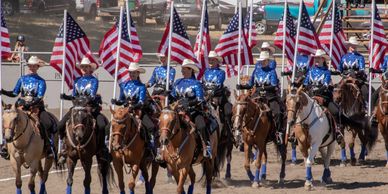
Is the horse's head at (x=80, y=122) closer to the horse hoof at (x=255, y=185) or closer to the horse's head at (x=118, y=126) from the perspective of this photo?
the horse's head at (x=118, y=126)

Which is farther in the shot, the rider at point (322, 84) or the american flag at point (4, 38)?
the american flag at point (4, 38)

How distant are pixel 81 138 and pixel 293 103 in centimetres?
460

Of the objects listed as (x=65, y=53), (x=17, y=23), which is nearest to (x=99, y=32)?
(x=17, y=23)

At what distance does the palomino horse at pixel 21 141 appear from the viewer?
2110 centimetres

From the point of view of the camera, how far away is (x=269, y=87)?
2544cm

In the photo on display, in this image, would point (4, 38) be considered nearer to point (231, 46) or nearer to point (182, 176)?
point (231, 46)

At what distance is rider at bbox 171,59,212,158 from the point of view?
71.1 ft

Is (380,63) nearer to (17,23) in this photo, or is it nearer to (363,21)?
(363,21)

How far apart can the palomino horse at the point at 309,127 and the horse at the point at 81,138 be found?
420 cm

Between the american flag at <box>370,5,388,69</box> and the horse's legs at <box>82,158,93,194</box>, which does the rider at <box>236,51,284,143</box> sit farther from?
the american flag at <box>370,5,388,69</box>

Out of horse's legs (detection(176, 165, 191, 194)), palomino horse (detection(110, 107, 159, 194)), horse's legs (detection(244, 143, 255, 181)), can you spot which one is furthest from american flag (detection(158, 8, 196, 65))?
horse's legs (detection(176, 165, 191, 194))

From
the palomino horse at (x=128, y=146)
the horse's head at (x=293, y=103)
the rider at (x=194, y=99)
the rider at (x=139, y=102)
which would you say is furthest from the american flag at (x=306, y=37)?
the palomino horse at (x=128, y=146)

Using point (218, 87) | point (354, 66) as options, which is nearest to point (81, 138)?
point (218, 87)

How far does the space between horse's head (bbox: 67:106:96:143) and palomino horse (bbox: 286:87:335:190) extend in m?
4.32
